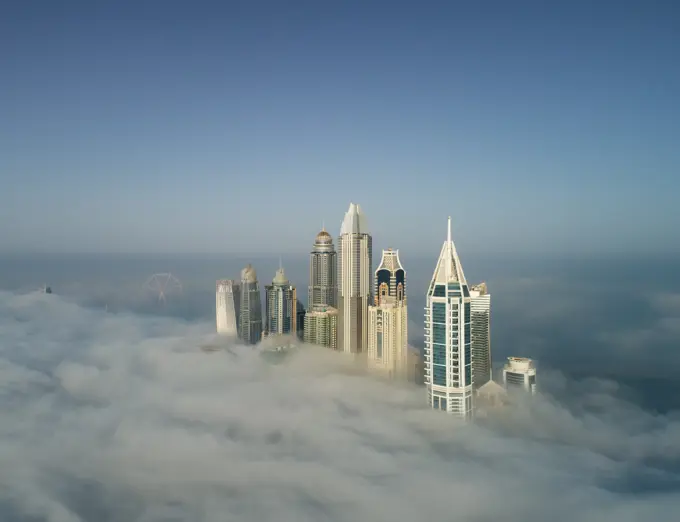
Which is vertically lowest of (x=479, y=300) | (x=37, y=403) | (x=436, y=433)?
(x=436, y=433)

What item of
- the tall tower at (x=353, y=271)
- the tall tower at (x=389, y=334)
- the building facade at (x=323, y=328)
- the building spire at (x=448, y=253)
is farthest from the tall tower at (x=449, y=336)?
the building facade at (x=323, y=328)

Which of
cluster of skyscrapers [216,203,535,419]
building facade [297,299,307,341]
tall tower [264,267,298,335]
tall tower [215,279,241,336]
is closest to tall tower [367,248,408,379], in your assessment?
cluster of skyscrapers [216,203,535,419]

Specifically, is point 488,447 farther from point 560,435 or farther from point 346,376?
point 346,376

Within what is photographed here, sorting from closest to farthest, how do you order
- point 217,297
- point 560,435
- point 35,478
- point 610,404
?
point 35,478 → point 560,435 → point 610,404 → point 217,297

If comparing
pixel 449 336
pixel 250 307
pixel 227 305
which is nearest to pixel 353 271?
pixel 250 307

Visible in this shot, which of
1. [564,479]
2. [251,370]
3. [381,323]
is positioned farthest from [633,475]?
[251,370]

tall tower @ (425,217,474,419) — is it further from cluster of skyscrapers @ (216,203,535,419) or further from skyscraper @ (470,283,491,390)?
skyscraper @ (470,283,491,390)

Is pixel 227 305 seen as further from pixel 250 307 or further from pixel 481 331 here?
pixel 481 331
